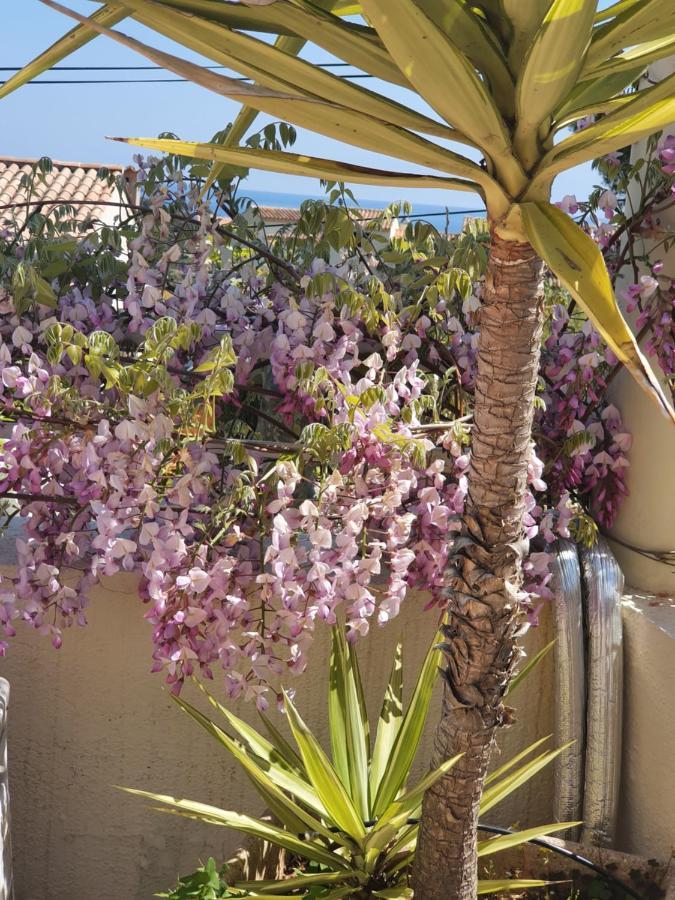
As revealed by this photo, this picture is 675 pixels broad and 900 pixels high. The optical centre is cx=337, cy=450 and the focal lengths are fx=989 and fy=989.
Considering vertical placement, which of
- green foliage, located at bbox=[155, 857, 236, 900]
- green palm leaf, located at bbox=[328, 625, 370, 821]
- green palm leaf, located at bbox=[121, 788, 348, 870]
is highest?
green palm leaf, located at bbox=[328, 625, 370, 821]

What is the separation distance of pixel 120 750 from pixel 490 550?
1132 millimetres

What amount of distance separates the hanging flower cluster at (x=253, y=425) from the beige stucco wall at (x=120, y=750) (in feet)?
0.36

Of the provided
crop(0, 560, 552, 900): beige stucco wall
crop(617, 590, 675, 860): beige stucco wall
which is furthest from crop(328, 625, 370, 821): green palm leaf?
crop(617, 590, 675, 860): beige stucco wall

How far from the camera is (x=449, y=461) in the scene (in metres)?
1.80

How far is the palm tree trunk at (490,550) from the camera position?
48.1 inches

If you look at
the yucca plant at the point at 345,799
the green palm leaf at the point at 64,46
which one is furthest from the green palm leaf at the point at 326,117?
the yucca plant at the point at 345,799

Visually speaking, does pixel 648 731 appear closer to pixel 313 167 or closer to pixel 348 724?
pixel 348 724

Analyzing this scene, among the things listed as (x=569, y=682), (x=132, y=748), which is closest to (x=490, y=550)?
(x=569, y=682)

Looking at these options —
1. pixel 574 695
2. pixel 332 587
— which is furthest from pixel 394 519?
pixel 574 695

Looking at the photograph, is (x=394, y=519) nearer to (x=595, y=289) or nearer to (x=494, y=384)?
(x=494, y=384)

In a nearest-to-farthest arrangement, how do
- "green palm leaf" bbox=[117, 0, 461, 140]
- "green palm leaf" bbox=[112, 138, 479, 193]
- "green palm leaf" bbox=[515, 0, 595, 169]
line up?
"green palm leaf" bbox=[515, 0, 595, 169], "green palm leaf" bbox=[117, 0, 461, 140], "green palm leaf" bbox=[112, 138, 479, 193]

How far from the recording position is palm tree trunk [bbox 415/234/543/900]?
Result: 1.22 metres

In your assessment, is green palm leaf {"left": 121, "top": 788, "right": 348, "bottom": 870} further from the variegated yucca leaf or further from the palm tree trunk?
the variegated yucca leaf

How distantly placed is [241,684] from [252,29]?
104 cm
